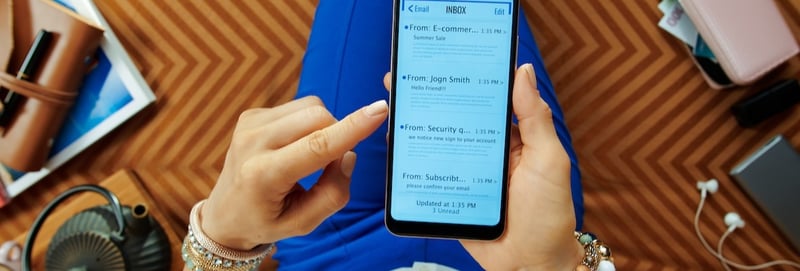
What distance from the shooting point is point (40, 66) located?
836 millimetres

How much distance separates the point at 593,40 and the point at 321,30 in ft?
1.56

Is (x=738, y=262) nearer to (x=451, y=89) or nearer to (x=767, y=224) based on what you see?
(x=767, y=224)

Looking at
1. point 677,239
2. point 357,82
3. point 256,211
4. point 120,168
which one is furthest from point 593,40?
point 120,168

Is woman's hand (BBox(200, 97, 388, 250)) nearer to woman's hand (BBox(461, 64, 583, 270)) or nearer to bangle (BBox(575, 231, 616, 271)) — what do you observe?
woman's hand (BBox(461, 64, 583, 270))

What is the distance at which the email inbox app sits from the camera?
475mm

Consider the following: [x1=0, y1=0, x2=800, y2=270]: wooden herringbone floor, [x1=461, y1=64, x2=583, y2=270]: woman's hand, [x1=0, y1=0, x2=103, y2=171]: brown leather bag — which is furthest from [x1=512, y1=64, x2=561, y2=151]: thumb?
[x1=0, y1=0, x2=103, y2=171]: brown leather bag

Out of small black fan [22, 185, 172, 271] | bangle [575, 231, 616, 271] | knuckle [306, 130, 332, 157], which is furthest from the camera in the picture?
small black fan [22, 185, 172, 271]

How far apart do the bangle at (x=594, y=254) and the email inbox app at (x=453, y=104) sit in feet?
0.40

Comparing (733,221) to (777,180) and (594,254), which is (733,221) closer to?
(777,180)

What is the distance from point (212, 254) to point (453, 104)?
266mm

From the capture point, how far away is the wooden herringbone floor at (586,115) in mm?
913

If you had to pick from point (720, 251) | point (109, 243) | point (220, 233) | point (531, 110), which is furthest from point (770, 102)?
point (109, 243)

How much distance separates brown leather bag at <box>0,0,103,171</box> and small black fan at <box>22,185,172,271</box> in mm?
170

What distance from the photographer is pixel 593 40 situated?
36.4 inches
